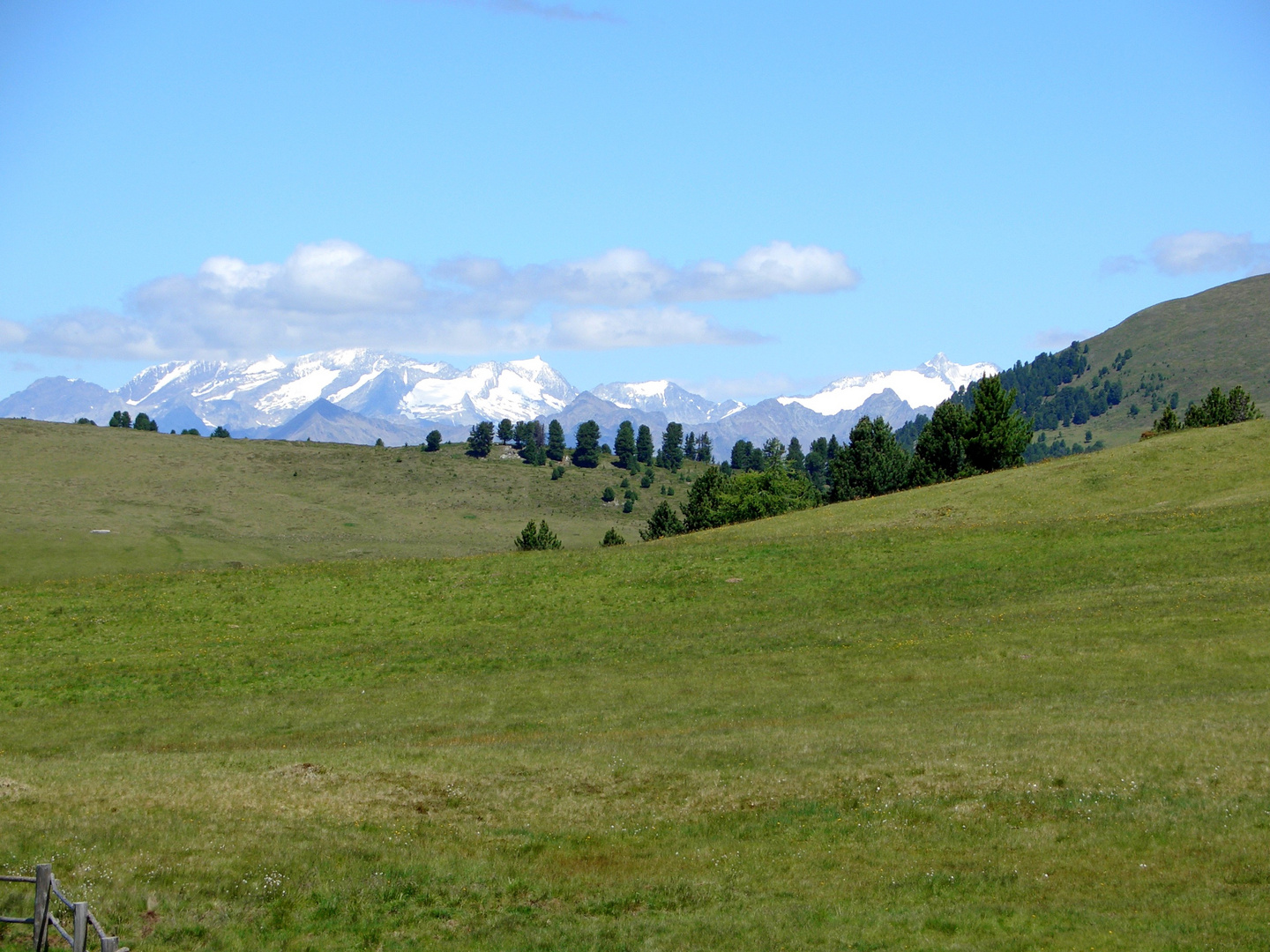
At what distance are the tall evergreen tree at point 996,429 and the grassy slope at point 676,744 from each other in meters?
46.3

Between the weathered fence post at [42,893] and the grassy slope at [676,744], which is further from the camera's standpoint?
the grassy slope at [676,744]

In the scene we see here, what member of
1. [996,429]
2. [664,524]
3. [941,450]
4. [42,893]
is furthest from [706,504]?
[42,893]

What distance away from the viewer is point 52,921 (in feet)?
50.6

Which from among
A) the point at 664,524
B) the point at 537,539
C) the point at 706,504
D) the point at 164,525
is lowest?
the point at 537,539

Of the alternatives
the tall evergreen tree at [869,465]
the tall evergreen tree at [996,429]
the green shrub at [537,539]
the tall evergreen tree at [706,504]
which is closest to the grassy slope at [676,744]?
the green shrub at [537,539]

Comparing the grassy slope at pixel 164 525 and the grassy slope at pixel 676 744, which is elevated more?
the grassy slope at pixel 164 525

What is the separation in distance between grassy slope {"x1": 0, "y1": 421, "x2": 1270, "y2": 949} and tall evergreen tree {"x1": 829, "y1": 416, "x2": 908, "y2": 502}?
67.8 metres

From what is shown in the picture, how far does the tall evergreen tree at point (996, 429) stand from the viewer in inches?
4505

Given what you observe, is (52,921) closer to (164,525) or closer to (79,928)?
(79,928)

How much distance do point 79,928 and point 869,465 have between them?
13017 centimetres

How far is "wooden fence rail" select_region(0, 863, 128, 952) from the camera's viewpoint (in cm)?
1489

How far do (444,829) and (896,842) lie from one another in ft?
33.7

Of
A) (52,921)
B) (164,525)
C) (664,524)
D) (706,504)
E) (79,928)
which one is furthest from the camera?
(164,525)

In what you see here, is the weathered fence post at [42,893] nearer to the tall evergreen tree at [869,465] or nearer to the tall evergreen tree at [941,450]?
the tall evergreen tree at [941,450]
